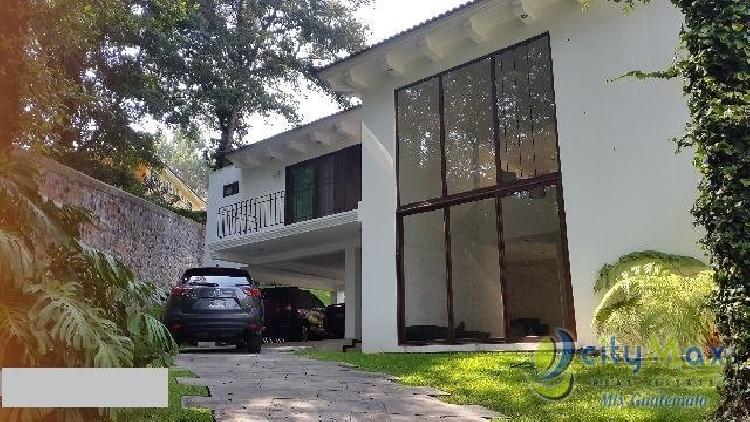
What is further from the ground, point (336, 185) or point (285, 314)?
point (336, 185)

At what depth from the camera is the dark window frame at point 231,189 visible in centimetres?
1838

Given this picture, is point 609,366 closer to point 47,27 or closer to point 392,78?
point 392,78

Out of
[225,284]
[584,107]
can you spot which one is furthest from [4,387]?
[584,107]

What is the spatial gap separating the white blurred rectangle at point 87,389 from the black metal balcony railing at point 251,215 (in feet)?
45.4

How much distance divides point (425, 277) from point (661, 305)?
19.9 feet

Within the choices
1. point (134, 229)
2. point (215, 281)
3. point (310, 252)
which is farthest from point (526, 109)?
point (134, 229)

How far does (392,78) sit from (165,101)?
412 inches

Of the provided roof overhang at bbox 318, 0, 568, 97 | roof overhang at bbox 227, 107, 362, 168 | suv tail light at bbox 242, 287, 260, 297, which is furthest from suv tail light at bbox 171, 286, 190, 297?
roof overhang at bbox 227, 107, 362, 168

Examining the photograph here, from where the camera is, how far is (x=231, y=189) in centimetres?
1858

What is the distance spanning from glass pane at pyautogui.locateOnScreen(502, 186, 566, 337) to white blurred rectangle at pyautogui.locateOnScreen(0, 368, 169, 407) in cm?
907

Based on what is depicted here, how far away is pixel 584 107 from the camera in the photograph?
9.14 m

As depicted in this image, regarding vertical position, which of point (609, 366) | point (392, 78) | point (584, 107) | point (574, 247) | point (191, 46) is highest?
point (191, 46)

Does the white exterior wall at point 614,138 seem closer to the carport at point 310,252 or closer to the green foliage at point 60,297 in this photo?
the carport at point 310,252

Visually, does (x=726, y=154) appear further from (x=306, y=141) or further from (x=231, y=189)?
(x=231, y=189)
